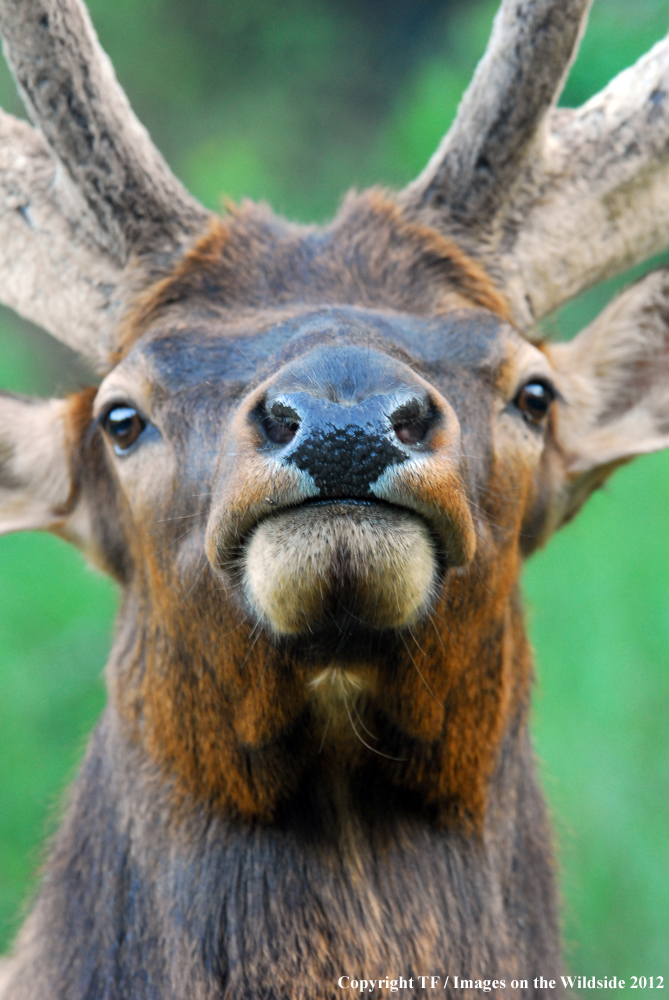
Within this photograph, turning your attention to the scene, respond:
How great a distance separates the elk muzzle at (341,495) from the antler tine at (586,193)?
1.84 meters

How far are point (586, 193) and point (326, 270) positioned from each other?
1329mm

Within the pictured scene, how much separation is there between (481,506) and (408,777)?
94 centimetres

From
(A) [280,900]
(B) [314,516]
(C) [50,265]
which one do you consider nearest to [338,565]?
→ (B) [314,516]

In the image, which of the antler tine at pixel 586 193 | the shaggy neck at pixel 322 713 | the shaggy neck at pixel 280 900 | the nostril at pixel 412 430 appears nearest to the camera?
the nostril at pixel 412 430

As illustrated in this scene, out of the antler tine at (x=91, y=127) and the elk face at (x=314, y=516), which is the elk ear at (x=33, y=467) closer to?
the elk face at (x=314, y=516)

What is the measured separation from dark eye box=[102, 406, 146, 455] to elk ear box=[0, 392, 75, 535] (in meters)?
0.58

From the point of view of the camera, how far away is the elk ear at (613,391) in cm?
476

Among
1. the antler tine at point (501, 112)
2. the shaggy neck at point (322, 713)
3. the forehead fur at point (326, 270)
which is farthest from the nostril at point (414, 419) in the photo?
the antler tine at point (501, 112)

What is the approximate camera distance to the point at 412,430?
9.88 ft

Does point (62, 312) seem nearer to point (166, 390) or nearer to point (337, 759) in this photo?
point (166, 390)

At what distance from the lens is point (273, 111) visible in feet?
47.4

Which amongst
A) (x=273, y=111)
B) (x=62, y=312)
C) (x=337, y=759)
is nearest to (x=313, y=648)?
(x=337, y=759)

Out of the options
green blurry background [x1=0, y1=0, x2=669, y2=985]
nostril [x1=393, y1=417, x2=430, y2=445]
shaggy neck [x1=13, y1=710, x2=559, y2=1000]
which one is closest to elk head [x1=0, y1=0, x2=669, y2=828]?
nostril [x1=393, y1=417, x2=430, y2=445]

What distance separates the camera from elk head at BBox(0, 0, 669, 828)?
3002mm
